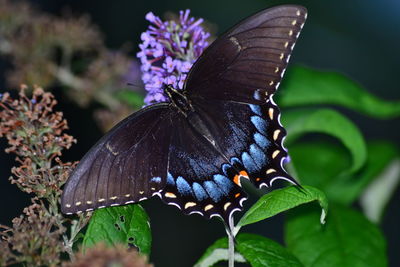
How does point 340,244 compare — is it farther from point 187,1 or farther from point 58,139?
point 187,1

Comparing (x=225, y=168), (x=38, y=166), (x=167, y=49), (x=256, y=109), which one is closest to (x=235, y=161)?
(x=225, y=168)

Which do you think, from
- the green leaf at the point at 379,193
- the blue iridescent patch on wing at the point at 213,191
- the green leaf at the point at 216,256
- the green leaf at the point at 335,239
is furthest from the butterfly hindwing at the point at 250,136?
the green leaf at the point at 379,193

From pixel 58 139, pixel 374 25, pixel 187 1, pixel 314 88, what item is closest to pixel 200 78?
pixel 58 139

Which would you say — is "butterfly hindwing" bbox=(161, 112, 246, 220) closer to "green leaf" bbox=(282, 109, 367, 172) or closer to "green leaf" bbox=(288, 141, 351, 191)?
"green leaf" bbox=(282, 109, 367, 172)

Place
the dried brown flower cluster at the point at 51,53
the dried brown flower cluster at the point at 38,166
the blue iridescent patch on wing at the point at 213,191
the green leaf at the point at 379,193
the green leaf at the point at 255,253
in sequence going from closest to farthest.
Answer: the dried brown flower cluster at the point at 38,166, the green leaf at the point at 255,253, the blue iridescent patch on wing at the point at 213,191, the green leaf at the point at 379,193, the dried brown flower cluster at the point at 51,53

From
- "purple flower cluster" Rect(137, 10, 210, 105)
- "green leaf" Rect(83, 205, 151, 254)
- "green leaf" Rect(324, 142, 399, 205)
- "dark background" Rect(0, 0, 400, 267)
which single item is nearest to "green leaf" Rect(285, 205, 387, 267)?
"green leaf" Rect(324, 142, 399, 205)

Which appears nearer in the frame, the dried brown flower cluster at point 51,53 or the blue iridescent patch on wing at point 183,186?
the blue iridescent patch on wing at point 183,186

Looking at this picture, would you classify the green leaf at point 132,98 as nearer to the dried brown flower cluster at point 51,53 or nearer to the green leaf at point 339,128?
the dried brown flower cluster at point 51,53
